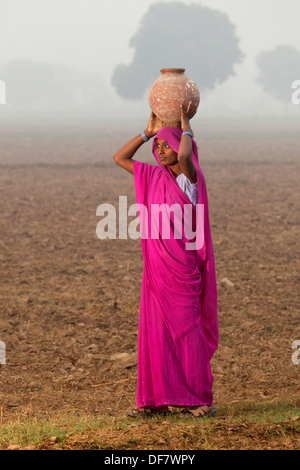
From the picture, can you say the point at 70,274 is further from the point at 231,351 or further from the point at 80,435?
the point at 80,435

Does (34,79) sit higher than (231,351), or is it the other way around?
(34,79)

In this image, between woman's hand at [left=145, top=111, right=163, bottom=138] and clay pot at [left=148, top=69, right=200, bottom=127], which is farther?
woman's hand at [left=145, top=111, right=163, bottom=138]

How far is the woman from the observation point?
526 cm

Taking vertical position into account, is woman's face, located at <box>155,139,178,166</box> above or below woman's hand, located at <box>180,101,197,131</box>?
below

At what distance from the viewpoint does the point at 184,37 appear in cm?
11012

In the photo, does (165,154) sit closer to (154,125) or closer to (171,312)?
(154,125)

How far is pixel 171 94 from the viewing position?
5199mm

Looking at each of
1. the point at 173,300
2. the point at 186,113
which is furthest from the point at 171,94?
the point at 173,300

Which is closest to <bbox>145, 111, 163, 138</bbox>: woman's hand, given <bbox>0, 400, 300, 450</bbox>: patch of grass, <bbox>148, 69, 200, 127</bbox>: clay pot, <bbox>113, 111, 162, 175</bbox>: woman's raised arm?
<bbox>113, 111, 162, 175</bbox>: woman's raised arm

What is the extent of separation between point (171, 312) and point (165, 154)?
1200mm

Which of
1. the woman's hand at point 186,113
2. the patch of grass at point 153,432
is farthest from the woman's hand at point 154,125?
the patch of grass at point 153,432

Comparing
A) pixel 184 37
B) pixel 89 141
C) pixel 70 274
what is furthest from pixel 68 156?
pixel 184 37

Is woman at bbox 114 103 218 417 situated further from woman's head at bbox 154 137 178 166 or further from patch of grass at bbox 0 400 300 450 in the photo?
patch of grass at bbox 0 400 300 450
